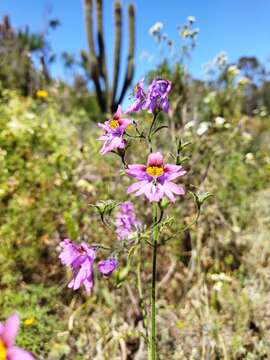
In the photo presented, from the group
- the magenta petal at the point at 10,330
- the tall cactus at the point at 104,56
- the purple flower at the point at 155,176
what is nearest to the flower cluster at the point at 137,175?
the purple flower at the point at 155,176

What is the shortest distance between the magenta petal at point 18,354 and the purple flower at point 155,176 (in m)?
0.43

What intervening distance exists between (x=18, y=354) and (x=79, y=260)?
0.38 meters

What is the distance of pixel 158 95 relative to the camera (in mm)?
1205

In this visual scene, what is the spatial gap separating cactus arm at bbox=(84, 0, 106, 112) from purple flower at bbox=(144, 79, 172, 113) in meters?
6.90

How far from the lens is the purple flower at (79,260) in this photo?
1.13 metres

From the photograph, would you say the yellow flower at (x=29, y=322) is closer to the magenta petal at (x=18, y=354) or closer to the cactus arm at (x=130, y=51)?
the magenta petal at (x=18, y=354)

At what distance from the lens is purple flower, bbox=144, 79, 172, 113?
120cm

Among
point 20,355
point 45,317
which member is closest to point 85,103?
point 45,317

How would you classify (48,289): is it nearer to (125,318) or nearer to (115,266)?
(125,318)

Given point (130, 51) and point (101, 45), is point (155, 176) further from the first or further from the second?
point (130, 51)

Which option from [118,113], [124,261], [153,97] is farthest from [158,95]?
[124,261]

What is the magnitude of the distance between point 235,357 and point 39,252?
44.0 inches

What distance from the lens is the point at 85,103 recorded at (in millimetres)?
12125

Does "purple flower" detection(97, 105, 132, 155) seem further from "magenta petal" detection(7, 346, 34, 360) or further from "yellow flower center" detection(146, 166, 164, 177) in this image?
"magenta petal" detection(7, 346, 34, 360)
